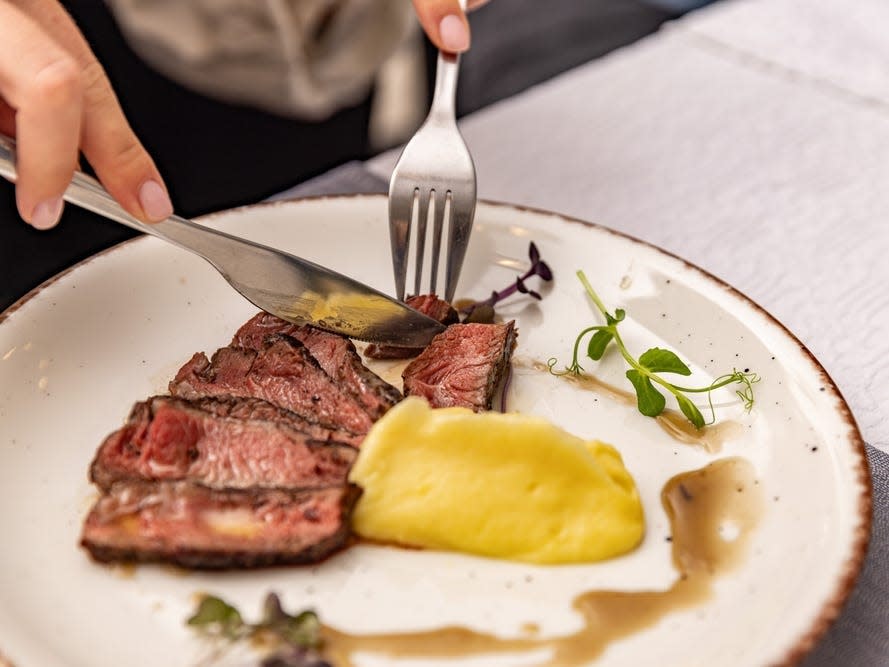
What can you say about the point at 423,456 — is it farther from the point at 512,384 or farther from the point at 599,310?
the point at 599,310

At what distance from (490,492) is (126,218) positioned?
35.2 inches

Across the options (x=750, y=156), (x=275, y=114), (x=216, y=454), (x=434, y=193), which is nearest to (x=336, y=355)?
(x=216, y=454)

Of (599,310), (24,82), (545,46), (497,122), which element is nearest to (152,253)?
(24,82)

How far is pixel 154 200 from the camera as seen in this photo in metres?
1.82

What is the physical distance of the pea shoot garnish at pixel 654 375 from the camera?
1.96m

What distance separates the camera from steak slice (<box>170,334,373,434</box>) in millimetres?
1931

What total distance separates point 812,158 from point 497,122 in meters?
1.12

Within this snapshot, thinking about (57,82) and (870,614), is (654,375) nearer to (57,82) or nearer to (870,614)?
(870,614)

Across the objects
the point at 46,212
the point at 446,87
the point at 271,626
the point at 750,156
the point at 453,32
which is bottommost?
the point at 271,626

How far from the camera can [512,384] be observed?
2.08 metres

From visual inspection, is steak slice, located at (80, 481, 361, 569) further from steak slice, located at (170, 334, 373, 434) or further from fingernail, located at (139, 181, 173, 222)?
fingernail, located at (139, 181, 173, 222)

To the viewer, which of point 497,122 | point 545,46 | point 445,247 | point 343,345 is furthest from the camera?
point 545,46

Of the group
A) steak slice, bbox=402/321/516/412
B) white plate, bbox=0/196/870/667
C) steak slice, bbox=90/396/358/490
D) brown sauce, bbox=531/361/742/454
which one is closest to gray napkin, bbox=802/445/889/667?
white plate, bbox=0/196/870/667

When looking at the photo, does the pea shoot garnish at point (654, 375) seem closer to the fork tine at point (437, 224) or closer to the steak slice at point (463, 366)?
the steak slice at point (463, 366)
